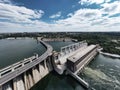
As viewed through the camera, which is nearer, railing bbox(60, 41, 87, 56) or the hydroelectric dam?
the hydroelectric dam

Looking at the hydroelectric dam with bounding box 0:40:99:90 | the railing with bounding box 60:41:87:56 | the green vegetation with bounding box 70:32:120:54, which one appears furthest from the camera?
the green vegetation with bounding box 70:32:120:54

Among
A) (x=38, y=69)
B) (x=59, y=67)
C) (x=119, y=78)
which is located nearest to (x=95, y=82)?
(x=119, y=78)

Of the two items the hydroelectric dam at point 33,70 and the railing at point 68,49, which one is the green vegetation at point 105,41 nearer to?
the railing at point 68,49

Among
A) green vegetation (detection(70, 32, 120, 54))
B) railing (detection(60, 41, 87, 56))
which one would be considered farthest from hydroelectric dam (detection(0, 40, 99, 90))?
green vegetation (detection(70, 32, 120, 54))

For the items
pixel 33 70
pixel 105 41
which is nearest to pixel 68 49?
pixel 33 70

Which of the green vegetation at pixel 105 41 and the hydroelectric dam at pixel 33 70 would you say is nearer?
the hydroelectric dam at pixel 33 70

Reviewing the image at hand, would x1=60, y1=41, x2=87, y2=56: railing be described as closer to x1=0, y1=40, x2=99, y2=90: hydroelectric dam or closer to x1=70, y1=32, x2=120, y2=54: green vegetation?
x1=0, y1=40, x2=99, y2=90: hydroelectric dam

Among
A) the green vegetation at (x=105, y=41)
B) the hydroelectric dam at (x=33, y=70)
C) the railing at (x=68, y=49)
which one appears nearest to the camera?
the hydroelectric dam at (x=33, y=70)

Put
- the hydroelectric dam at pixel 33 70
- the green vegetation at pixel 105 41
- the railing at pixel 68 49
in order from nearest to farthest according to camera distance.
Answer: the hydroelectric dam at pixel 33 70
the railing at pixel 68 49
the green vegetation at pixel 105 41

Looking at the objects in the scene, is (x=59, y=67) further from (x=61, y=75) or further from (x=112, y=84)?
(x=112, y=84)

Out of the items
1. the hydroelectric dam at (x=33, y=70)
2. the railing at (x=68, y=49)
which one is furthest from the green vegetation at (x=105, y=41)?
the hydroelectric dam at (x=33, y=70)

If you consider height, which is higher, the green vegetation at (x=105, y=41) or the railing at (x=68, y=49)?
the railing at (x=68, y=49)
